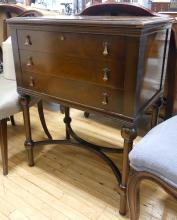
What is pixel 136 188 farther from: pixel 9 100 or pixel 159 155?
pixel 9 100

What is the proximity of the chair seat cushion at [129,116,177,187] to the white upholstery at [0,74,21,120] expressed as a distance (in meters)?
0.77

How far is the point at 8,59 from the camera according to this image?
1.42m

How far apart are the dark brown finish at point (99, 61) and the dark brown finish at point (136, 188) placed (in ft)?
0.54

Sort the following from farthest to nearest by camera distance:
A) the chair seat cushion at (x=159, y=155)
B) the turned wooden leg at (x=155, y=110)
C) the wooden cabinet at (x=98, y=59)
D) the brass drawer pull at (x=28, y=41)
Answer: the turned wooden leg at (x=155, y=110) → the brass drawer pull at (x=28, y=41) → the wooden cabinet at (x=98, y=59) → the chair seat cushion at (x=159, y=155)

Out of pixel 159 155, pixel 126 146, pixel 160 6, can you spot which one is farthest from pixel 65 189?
pixel 160 6

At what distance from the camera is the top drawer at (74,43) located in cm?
85

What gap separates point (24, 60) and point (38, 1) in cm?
152

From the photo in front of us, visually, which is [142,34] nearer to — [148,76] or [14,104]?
[148,76]

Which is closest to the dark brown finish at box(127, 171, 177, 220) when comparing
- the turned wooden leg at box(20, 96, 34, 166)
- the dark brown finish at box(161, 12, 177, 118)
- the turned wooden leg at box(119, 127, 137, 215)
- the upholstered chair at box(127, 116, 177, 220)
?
the upholstered chair at box(127, 116, 177, 220)

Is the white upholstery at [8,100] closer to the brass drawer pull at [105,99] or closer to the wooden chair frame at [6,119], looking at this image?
the wooden chair frame at [6,119]

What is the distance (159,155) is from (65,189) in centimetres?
76

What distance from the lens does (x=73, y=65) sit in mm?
996

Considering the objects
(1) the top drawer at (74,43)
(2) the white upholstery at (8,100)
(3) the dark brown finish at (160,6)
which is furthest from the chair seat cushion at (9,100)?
(3) the dark brown finish at (160,6)

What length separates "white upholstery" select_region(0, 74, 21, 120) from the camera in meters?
1.26
